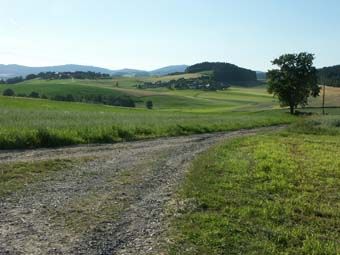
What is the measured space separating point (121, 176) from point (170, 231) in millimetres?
6171

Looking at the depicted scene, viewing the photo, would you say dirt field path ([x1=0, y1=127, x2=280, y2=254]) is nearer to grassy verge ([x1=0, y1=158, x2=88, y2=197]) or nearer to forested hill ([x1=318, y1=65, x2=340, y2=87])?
grassy verge ([x1=0, y1=158, x2=88, y2=197])

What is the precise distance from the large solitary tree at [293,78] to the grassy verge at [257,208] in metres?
74.9

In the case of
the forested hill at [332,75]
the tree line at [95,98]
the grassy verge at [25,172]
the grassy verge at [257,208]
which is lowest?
the tree line at [95,98]

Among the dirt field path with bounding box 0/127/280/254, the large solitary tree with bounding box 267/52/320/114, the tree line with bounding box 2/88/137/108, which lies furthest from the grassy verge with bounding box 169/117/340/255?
the tree line with bounding box 2/88/137/108

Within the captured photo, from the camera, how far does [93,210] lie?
426 inches

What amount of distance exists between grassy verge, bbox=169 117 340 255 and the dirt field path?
0.62 metres

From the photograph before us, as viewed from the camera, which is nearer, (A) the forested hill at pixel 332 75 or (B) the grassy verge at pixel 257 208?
(B) the grassy verge at pixel 257 208

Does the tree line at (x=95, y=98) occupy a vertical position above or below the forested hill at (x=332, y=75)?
below

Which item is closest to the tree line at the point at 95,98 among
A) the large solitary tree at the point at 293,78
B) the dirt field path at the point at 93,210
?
the large solitary tree at the point at 293,78

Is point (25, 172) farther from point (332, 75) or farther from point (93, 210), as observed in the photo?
point (332, 75)

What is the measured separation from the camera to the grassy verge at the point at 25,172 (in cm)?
1305

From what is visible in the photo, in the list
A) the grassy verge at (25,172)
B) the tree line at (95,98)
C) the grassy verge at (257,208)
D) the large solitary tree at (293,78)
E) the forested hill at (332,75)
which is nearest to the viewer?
the grassy verge at (257,208)

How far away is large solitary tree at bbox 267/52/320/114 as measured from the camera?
92688 millimetres

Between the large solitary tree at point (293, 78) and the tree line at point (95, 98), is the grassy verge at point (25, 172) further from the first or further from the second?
the tree line at point (95, 98)
